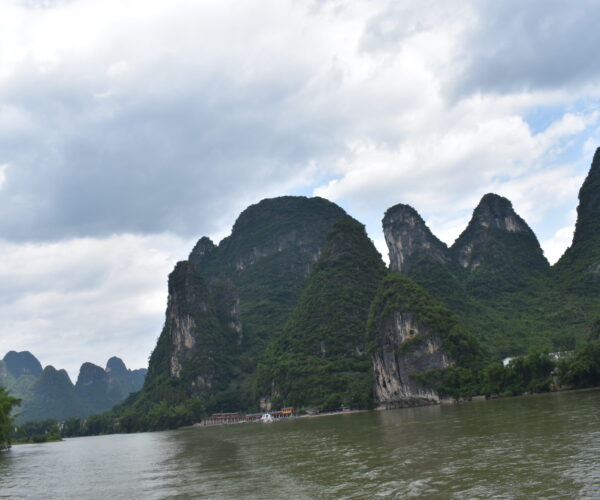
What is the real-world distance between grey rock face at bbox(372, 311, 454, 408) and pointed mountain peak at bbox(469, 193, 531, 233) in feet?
301

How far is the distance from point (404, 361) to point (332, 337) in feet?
111

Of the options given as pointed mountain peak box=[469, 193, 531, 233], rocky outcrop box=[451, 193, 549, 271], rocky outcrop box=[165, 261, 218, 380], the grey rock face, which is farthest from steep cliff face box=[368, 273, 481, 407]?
pointed mountain peak box=[469, 193, 531, 233]

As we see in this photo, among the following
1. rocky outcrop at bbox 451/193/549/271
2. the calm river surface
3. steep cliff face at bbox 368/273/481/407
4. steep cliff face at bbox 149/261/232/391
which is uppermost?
rocky outcrop at bbox 451/193/549/271

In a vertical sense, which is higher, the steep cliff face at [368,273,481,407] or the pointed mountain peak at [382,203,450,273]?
the pointed mountain peak at [382,203,450,273]

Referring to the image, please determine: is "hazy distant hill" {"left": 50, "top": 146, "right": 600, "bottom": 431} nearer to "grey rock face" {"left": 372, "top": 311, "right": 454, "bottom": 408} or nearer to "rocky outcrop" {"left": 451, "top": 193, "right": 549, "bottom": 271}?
"grey rock face" {"left": 372, "top": 311, "right": 454, "bottom": 408}

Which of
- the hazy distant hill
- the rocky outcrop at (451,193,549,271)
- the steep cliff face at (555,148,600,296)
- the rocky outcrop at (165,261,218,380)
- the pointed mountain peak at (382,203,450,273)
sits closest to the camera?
the hazy distant hill

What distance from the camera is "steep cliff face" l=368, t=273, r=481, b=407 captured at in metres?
95.9

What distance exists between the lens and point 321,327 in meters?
136

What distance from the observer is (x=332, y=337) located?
131125 mm

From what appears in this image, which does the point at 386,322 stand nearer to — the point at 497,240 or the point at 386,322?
the point at 386,322

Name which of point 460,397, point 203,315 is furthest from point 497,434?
point 203,315

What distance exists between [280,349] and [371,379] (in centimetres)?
3557

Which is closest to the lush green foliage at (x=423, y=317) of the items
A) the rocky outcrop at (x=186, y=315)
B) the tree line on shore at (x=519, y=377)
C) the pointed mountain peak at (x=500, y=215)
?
the tree line on shore at (x=519, y=377)

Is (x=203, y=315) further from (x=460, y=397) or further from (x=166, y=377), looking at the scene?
(x=460, y=397)
